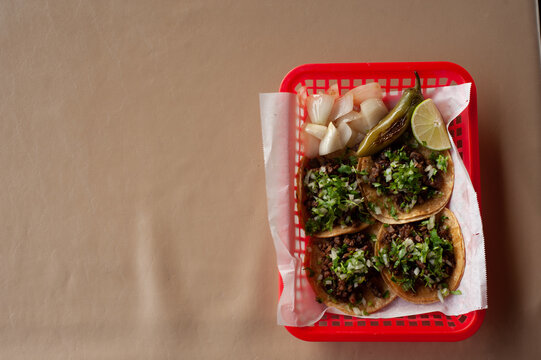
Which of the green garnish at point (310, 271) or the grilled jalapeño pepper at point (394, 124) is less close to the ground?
the grilled jalapeño pepper at point (394, 124)

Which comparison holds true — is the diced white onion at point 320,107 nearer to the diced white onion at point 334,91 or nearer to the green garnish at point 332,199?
the diced white onion at point 334,91

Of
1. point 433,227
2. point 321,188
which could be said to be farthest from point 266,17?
point 433,227

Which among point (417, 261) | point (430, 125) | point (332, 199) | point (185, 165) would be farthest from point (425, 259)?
point (185, 165)

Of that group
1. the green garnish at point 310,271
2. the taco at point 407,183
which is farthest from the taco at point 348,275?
the taco at point 407,183

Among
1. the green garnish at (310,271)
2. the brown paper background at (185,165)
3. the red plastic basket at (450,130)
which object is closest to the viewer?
the red plastic basket at (450,130)

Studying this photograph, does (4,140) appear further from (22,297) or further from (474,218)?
(474,218)

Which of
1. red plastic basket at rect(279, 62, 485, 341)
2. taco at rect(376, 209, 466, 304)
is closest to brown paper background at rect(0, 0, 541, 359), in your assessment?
red plastic basket at rect(279, 62, 485, 341)

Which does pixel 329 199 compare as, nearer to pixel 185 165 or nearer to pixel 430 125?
pixel 430 125
